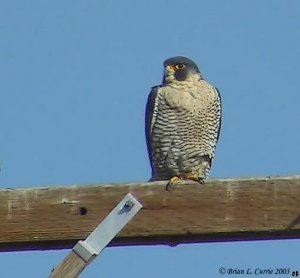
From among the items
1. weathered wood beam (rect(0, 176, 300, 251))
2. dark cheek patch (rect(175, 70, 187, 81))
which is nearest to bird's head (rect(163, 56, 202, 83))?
dark cheek patch (rect(175, 70, 187, 81))

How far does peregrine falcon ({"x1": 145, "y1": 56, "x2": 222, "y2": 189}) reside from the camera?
6.09m

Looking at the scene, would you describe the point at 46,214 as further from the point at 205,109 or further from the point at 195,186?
the point at 205,109

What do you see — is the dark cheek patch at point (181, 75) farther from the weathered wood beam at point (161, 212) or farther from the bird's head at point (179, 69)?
the weathered wood beam at point (161, 212)

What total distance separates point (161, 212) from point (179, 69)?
14.8 ft

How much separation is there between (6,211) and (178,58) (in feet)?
15.6

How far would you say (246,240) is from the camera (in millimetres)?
2393

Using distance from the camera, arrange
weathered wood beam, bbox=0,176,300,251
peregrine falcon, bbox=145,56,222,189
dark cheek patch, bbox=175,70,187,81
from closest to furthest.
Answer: weathered wood beam, bbox=0,176,300,251 < peregrine falcon, bbox=145,56,222,189 < dark cheek patch, bbox=175,70,187,81

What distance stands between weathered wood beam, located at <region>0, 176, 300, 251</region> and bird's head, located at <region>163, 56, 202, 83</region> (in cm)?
428

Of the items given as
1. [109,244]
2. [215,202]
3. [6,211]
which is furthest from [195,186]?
[6,211]

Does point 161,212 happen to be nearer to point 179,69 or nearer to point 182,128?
point 182,128

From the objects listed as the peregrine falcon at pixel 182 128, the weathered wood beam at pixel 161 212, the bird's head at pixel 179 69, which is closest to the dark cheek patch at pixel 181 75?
the bird's head at pixel 179 69

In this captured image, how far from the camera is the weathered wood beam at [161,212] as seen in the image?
2.37 meters

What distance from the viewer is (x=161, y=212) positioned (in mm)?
2436

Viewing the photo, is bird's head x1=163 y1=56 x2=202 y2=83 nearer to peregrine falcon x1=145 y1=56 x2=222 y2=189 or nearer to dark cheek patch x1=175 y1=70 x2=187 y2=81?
dark cheek patch x1=175 y1=70 x2=187 y2=81
